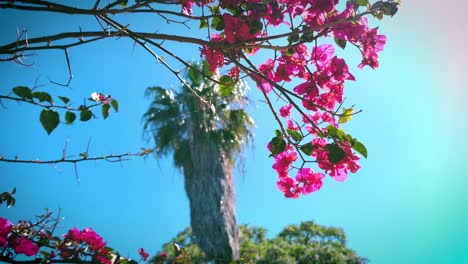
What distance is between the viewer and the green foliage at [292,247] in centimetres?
893

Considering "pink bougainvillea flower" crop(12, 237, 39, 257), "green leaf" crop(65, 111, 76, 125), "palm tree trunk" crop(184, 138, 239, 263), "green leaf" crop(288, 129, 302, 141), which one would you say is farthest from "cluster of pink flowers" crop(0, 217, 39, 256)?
"palm tree trunk" crop(184, 138, 239, 263)

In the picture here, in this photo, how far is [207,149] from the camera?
325 inches

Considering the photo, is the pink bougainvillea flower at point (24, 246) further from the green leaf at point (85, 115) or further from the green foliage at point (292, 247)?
the green foliage at point (292, 247)

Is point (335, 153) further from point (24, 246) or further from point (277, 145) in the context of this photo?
point (24, 246)

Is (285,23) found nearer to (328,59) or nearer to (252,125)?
(328,59)

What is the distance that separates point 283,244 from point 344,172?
29.9ft

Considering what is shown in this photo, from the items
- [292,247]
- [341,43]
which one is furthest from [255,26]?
[292,247]

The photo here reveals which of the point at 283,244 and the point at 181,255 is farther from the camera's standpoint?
the point at 283,244

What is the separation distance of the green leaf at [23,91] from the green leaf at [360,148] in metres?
0.91

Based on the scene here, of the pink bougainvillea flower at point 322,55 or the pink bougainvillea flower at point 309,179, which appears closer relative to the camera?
the pink bougainvillea flower at point 322,55

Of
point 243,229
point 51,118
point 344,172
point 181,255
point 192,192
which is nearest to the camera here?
point 51,118

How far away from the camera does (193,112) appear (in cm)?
851

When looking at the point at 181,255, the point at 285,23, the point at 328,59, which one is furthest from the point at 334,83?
the point at 181,255

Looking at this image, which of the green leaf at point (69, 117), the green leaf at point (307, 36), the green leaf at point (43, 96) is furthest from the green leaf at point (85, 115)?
the green leaf at point (307, 36)
